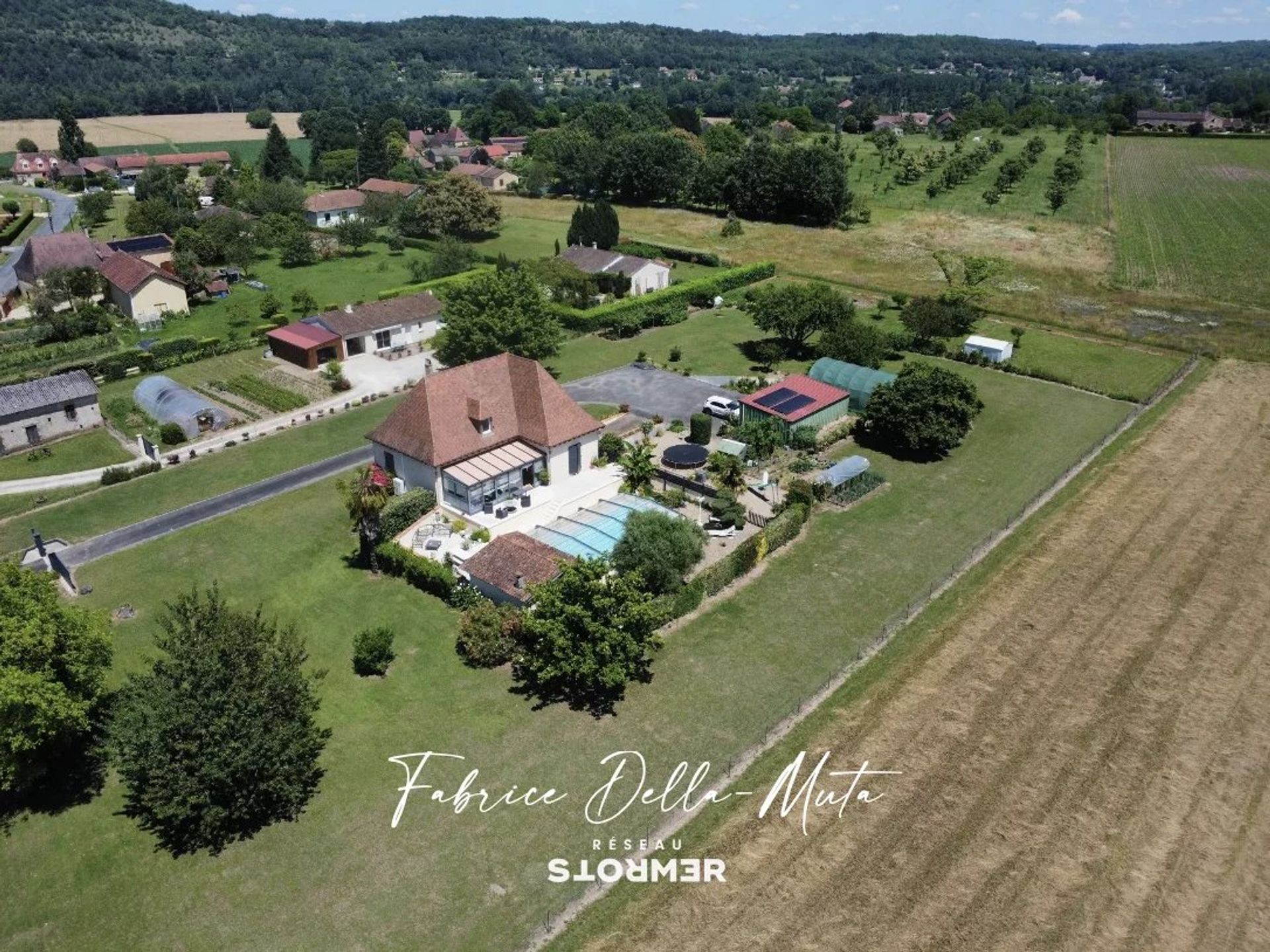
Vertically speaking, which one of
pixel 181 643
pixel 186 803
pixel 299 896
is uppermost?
pixel 181 643

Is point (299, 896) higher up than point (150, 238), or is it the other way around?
point (150, 238)

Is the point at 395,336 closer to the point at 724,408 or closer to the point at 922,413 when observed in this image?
the point at 724,408

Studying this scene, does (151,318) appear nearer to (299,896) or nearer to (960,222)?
(299,896)

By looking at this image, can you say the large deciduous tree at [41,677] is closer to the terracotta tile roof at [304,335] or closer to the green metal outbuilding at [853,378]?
the terracotta tile roof at [304,335]

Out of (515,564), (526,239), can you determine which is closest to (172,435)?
(515,564)

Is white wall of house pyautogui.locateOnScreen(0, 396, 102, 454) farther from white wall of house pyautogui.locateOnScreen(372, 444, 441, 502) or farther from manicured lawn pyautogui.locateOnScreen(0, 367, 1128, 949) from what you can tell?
white wall of house pyautogui.locateOnScreen(372, 444, 441, 502)

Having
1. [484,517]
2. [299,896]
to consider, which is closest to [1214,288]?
[484,517]
